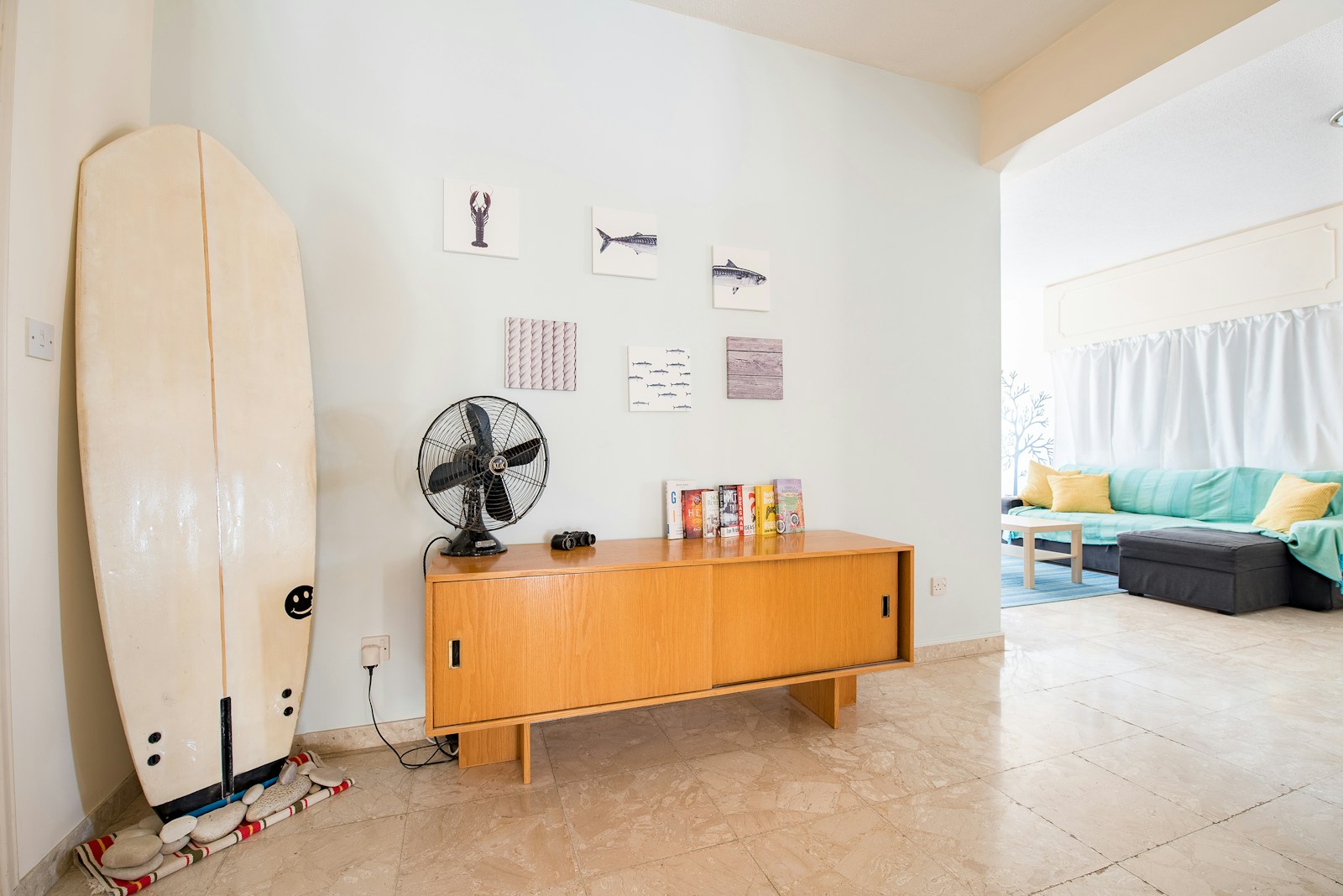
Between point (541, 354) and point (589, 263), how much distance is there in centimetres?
43

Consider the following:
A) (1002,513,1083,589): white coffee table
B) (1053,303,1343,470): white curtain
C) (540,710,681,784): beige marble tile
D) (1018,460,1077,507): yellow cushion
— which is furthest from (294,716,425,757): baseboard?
(1053,303,1343,470): white curtain

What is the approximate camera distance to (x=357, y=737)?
2.05 meters

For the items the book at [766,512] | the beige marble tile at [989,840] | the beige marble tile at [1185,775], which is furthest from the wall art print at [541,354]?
the beige marble tile at [1185,775]

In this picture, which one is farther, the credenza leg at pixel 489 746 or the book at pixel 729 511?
the book at pixel 729 511

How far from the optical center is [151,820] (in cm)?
162

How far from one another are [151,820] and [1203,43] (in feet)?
14.0

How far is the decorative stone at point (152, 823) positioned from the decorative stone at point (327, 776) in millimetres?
356

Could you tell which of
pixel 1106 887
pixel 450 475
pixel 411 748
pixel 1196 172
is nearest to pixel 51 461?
pixel 450 475

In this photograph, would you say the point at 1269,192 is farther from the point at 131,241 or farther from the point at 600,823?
the point at 131,241

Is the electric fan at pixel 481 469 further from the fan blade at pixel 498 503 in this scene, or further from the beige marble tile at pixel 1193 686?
the beige marble tile at pixel 1193 686

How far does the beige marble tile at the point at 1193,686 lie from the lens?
95.4 inches

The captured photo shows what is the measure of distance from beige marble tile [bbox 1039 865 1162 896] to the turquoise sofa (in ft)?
12.3

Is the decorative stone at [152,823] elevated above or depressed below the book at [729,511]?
below

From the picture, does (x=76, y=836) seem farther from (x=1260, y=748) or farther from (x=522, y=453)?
(x=1260, y=748)
